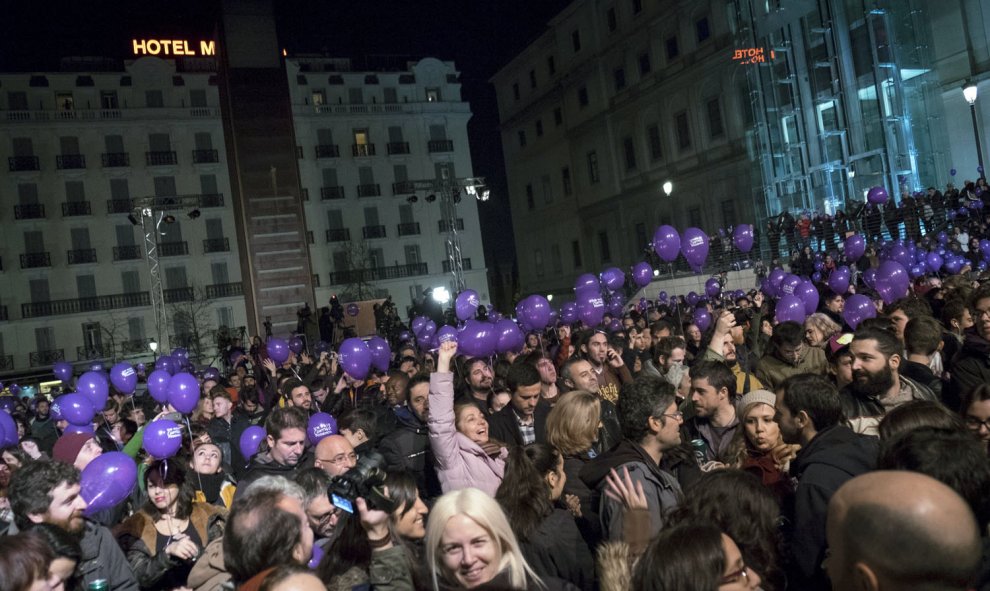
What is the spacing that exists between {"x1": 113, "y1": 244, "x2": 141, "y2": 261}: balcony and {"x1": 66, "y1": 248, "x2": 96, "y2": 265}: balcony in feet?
3.52

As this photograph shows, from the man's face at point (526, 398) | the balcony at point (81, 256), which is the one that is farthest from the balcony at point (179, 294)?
the man's face at point (526, 398)

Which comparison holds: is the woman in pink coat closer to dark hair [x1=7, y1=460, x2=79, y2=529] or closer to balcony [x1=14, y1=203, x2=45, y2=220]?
dark hair [x1=7, y1=460, x2=79, y2=529]

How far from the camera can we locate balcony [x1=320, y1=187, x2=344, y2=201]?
50.2 m

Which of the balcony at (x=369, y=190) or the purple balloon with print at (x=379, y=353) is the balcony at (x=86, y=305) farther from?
the purple balloon with print at (x=379, y=353)

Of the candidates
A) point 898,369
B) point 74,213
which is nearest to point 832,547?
point 898,369

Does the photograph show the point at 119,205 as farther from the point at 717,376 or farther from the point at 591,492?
the point at 591,492

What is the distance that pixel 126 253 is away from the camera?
45.8 metres

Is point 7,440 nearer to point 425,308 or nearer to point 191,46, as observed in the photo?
point 425,308

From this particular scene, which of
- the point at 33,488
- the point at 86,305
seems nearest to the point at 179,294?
the point at 86,305

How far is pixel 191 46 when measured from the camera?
50.3 m

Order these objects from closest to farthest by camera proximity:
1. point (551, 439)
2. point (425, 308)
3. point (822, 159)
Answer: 1. point (551, 439)
2. point (425, 308)
3. point (822, 159)

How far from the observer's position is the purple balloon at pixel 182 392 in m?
7.87

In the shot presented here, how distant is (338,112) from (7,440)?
45919 millimetres

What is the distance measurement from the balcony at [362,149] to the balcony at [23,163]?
659 inches
